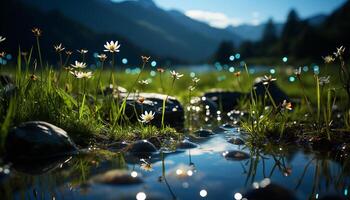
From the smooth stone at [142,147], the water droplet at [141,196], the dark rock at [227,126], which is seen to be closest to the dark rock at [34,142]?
the smooth stone at [142,147]

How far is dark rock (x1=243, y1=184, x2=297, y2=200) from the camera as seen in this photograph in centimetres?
349

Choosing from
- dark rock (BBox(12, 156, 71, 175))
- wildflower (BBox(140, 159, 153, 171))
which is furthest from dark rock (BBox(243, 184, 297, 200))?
dark rock (BBox(12, 156, 71, 175))

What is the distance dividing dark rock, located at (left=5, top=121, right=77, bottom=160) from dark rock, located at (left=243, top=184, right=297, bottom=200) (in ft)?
7.93

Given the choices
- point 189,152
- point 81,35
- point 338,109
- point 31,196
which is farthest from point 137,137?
point 81,35

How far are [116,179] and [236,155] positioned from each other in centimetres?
178

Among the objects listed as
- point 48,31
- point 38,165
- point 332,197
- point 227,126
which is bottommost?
point 332,197

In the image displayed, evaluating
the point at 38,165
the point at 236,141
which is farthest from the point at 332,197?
the point at 38,165

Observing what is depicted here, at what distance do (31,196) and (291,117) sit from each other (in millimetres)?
5506

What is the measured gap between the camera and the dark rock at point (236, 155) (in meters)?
4.94

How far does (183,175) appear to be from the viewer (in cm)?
413

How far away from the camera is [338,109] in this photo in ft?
35.2

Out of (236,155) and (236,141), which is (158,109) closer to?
(236,141)

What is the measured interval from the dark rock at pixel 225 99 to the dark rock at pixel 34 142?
6.80m

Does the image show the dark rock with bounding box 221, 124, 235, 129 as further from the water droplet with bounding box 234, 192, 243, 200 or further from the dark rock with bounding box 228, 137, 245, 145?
the water droplet with bounding box 234, 192, 243, 200
